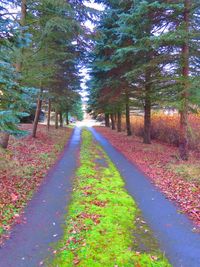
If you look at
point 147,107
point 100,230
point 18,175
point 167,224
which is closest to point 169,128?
point 147,107

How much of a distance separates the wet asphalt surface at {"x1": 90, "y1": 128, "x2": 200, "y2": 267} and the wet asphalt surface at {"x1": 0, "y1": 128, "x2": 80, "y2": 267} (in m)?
1.98

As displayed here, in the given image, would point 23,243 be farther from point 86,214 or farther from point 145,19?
point 145,19

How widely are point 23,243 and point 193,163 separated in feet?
28.3

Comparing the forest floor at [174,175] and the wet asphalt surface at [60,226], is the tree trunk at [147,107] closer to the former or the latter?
the forest floor at [174,175]

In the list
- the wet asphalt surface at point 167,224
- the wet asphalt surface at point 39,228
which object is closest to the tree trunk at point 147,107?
the wet asphalt surface at point 167,224

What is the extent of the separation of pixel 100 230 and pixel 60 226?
0.88m

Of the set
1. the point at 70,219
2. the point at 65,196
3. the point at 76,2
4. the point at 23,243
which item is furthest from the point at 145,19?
the point at 23,243

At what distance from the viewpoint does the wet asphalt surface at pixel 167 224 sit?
4.57m

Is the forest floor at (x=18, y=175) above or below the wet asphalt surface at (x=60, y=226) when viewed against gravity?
above

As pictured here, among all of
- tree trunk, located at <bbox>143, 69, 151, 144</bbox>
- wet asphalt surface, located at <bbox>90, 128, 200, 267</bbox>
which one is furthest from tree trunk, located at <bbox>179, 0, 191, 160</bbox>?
tree trunk, located at <bbox>143, 69, 151, 144</bbox>

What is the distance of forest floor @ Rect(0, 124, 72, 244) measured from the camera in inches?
240

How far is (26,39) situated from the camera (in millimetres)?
5961

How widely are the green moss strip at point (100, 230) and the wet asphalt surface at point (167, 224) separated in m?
0.26

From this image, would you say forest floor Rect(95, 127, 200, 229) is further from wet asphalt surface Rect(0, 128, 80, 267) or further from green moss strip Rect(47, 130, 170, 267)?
wet asphalt surface Rect(0, 128, 80, 267)
